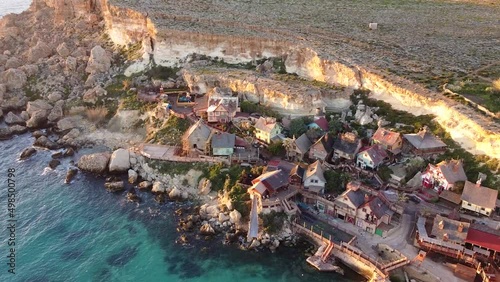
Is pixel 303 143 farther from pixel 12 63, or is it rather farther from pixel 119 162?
pixel 12 63

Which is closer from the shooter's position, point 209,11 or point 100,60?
point 100,60

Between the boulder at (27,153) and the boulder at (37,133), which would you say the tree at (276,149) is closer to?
the boulder at (27,153)

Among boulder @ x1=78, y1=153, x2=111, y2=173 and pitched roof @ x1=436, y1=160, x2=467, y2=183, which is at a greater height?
pitched roof @ x1=436, y1=160, x2=467, y2=183

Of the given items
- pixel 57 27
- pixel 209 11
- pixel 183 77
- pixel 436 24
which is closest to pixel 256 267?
pixel 183 77

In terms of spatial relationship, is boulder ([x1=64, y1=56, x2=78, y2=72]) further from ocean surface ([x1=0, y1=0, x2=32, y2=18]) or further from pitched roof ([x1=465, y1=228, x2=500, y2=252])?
pitched roof ([x1=465, y1=228, x2=500, y2=252])

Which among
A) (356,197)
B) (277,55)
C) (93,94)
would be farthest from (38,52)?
(356,197)

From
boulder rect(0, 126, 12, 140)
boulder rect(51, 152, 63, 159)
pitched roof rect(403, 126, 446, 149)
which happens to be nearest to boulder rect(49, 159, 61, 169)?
boulder rect(51, 152, 63, 159)

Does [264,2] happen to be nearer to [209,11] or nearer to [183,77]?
[209,11]
